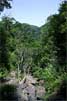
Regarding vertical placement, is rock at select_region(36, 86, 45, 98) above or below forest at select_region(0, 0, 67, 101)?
below

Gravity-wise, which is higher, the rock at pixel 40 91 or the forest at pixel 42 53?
the forest at pixel 42 53

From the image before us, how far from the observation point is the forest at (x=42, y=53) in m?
25.5

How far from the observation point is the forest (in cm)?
2553

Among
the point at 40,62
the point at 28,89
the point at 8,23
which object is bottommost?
the point at 28,89

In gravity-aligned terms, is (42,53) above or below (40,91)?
above

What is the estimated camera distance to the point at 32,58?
161ft

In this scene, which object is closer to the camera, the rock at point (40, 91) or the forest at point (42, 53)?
the forest at point (42, 53)

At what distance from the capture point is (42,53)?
4544 cm

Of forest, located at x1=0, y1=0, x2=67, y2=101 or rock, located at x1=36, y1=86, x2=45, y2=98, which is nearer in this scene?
forest, located at x1=0, y1=0, x2=67, y2=101

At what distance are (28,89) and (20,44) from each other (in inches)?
447

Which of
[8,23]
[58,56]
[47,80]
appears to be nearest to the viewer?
[58,56]

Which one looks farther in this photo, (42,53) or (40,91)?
(42,53)

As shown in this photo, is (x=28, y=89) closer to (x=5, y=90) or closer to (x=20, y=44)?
(x=20, y=44)

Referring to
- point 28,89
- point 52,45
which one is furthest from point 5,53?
point 28,89
